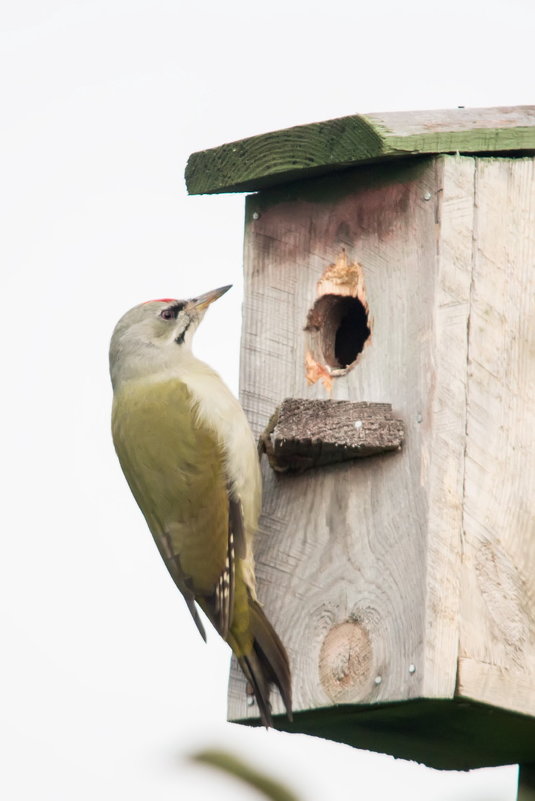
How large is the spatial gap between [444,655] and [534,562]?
18.1 inches

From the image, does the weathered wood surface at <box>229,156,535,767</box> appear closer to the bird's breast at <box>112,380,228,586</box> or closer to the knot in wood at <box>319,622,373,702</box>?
the knot in wood at <box>319,622,373,702</box>

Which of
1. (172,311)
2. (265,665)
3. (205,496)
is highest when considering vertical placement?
(172,311)

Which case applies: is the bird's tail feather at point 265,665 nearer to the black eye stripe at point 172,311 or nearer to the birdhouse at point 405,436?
the birdhouse at point 405,436

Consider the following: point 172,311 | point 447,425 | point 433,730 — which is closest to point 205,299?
point 172,311

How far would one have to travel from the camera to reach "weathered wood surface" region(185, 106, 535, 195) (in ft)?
12.4

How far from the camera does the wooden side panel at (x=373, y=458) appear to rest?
3.47m

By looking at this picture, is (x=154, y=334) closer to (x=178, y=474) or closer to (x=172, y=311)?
(x=172, y=311)

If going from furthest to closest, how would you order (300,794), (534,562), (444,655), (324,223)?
(324,223)
(534,562)
(444,655)
(300,794)

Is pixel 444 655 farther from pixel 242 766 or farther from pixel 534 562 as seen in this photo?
pixel 242 766

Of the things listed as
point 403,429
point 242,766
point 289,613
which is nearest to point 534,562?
point 403,429

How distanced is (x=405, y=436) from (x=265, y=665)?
3.06ft

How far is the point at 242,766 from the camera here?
5.55 feet

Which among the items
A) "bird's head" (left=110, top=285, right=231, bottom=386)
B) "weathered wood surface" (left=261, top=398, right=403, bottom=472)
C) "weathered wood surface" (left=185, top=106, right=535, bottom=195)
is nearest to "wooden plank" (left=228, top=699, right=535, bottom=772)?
"weathered wood surface" (left=261, top=398, right=403, bottom=472)

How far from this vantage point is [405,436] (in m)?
3.64
